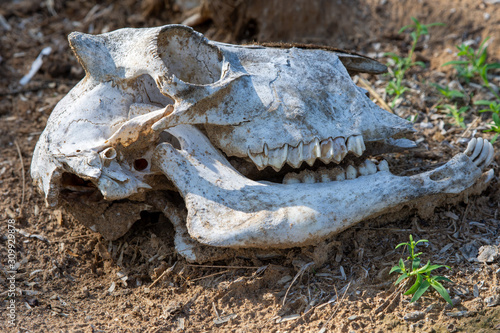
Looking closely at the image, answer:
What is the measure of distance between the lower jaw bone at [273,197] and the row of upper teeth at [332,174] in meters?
0.06

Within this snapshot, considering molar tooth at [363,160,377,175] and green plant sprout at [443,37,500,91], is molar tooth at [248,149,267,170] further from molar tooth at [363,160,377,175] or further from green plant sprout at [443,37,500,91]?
green plant sprout at [443,37,500,91]

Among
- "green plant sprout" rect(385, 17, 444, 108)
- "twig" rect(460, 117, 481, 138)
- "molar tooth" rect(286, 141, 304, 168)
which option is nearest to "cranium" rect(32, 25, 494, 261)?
"molar tooth" rect(286, 141, 304, 168)

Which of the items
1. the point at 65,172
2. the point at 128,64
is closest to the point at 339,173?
the point at 128,64

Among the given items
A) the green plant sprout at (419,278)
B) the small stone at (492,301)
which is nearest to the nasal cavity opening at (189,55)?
the green plant sprout at (419,278)

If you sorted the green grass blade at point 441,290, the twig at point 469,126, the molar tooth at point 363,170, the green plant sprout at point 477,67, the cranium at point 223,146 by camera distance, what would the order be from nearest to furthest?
the green grass blade at point 441,290 → the cranium at point 223,146 → the molar tooth at point 363,170 → the twig at point 469,126 → the green plant sprout at point 477,67

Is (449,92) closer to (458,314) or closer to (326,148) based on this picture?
(326,148)

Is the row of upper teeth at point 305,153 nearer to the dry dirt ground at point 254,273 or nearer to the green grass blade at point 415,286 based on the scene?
the dry dirt ground at point 254,273

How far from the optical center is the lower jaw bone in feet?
7.86

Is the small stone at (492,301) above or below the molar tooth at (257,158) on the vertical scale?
below

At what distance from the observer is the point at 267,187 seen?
2.58m

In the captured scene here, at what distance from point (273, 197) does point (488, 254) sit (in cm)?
121

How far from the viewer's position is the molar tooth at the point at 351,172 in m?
2.65

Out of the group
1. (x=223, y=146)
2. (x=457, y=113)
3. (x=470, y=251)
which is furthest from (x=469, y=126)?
(x=223, y=146)

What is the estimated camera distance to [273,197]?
2.52 metres
